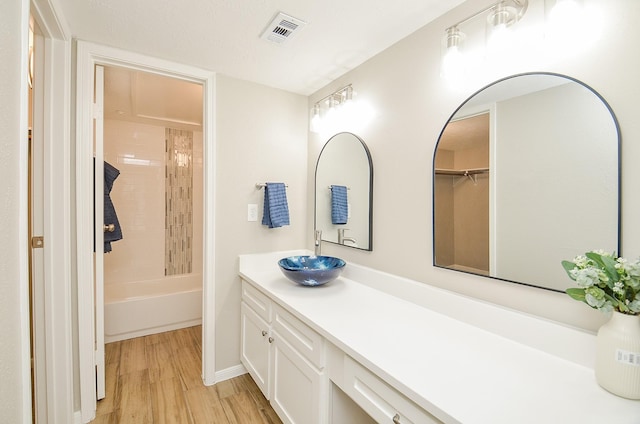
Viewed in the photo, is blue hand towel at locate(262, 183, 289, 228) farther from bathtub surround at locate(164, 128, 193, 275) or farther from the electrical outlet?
bathtub surround at locate(164, 128, 193, 275)

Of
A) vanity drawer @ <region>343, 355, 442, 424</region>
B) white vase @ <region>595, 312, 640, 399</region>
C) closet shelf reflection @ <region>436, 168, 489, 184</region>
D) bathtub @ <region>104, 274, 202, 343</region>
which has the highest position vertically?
closet shelf reflection @ <region>436, 168, 489, 184</region>

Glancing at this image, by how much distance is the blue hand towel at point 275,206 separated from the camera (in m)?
2.16

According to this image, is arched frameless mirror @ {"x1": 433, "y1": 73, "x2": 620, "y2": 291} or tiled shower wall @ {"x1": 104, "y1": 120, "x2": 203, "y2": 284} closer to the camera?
arched frameless mirror @ {"x1": 433, "y1": 73, "x2": 620, "y2": 291}

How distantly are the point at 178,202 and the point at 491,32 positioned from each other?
3506 millimetres

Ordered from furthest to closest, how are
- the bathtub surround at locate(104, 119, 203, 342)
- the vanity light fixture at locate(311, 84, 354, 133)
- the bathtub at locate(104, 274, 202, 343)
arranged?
1. the bathtub surround at locate(104, 119, 203, 342)
2. the bathtub at locate(104, 274, 202, 343)
3. the vanity light fixture at locate(311, 84, 354, 133)

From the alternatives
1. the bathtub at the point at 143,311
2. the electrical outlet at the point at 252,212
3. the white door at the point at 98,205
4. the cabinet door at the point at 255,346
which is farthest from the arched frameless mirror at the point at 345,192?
the bathtub at the point at 143,311

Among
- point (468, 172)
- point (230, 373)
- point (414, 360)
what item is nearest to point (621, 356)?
point (414, 360)

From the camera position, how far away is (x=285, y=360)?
151 cm

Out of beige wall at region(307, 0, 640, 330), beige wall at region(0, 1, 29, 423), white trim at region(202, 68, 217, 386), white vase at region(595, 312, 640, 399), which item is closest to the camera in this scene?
beige wall at region(0, 1, 29, 423)

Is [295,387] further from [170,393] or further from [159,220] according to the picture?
[159,220]

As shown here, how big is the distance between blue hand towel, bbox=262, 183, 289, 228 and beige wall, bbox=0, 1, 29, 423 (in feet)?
4.74

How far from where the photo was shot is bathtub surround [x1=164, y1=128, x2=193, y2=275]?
353 cm

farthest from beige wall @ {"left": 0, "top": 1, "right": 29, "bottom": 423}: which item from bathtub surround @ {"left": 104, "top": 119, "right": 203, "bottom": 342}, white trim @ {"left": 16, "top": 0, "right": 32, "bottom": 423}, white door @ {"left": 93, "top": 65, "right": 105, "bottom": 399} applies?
bathtub surround @ {"left": 104, "top": 119, "right": 203, "bottom": 342}

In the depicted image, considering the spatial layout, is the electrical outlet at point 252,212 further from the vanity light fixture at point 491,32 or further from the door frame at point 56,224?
the vanity light fixture at point 491,32
